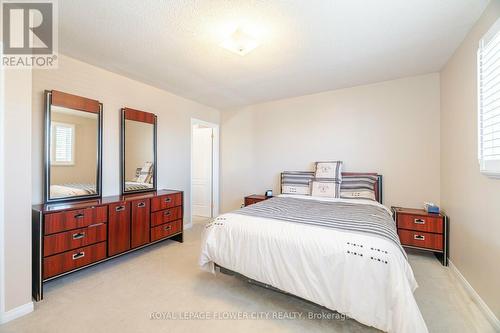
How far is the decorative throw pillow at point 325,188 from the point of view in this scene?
338cm

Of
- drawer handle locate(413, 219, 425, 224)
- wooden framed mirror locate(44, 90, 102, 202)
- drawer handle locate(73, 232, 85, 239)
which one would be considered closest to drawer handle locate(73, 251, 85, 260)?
drawer handle locate(73, 232, 85, 239)

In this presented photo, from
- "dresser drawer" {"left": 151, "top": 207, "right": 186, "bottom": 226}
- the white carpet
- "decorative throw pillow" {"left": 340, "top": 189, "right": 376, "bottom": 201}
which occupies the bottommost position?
the white carpet

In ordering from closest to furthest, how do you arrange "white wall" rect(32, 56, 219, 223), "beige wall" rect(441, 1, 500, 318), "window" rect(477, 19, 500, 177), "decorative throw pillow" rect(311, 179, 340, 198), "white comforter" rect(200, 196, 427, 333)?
"white comforter" rect(200, 196, 427, 333), "window" rect(477, 19, 500, 177), "beige wall" rect(441, 1, 500, 318), "white wall" rect(32, 56, 219, 223), "decorative throw pillow" rect(311, 179, 340, 198)

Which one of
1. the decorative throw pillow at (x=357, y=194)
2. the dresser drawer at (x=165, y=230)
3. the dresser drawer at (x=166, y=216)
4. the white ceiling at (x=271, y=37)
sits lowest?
the dresser drawer at (x=165, y=230)

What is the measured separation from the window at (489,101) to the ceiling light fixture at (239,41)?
186cm

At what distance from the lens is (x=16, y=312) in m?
1.72

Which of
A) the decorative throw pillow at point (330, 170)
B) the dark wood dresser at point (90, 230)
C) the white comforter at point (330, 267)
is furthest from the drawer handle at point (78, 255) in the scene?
the decorative throw pillow at point (330, 170)

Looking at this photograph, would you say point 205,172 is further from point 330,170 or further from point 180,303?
point 180,303

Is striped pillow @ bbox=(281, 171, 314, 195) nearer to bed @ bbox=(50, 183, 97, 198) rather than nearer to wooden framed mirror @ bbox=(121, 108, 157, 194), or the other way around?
wooden framed mirror @ bbox=(121, 108, 157, 194)

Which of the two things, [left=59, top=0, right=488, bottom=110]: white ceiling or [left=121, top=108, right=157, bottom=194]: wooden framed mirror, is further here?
[left=121, top=108, right=157, bottom=194]: wooden framed mirror

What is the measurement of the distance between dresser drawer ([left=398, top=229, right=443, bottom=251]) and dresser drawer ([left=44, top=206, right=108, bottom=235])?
12.1 feet

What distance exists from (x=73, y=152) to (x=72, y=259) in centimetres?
123

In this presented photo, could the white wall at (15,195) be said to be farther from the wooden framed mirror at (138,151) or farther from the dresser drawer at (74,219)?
the wooden framed mirror at (138,151)

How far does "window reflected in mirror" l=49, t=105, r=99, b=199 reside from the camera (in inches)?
96.5
